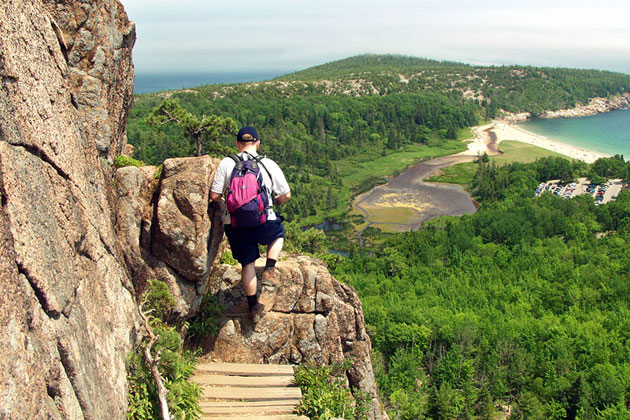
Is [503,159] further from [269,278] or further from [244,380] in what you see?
[244,380]

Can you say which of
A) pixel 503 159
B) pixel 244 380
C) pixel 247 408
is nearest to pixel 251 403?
pixel 247 408

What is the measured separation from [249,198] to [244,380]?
12.6 feet

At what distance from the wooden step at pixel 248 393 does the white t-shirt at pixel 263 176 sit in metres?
3.39

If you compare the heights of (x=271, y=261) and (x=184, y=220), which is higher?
(x=184, y=220)

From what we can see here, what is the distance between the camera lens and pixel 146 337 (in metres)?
9.47

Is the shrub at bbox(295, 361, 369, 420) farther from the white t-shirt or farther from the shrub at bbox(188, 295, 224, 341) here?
the white t-shirt

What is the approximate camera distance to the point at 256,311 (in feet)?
38.7

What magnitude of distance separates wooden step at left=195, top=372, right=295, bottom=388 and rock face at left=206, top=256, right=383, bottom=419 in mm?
903

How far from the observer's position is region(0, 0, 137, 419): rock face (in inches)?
219

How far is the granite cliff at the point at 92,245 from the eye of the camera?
578 centimetres

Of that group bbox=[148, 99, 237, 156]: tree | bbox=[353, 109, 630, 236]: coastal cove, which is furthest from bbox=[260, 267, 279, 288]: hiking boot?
bbox=[353, 109, 630, 236]: coastal cove

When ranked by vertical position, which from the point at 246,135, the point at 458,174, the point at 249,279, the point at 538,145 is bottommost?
the point at 458,174

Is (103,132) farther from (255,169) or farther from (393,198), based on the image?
(393,198)

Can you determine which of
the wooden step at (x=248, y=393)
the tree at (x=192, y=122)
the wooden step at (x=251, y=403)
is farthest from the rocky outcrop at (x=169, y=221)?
the tree at (x=192, y=122)
